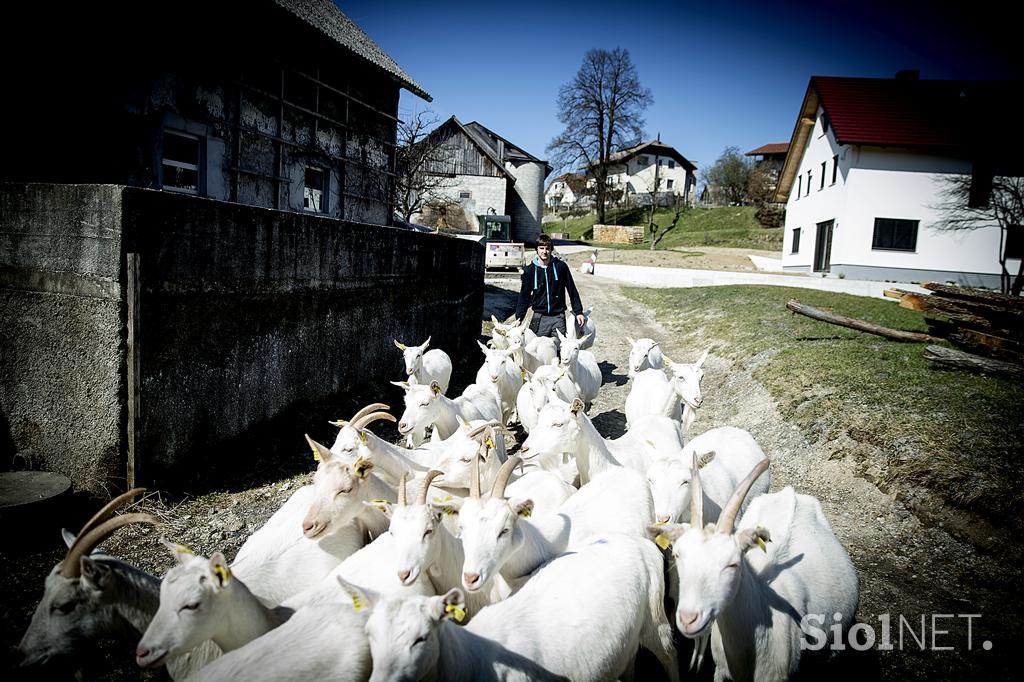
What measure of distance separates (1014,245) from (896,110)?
7.35m

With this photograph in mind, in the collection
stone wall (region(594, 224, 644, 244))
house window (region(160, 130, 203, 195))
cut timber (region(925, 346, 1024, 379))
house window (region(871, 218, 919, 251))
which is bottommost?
cut timber (region(925, 346, 1024, 379))

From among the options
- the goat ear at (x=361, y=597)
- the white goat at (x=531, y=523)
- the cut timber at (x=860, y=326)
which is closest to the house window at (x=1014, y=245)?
the cut timber at (x=860, y=326)

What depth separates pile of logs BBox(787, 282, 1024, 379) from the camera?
7.70m

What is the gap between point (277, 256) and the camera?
261 inches

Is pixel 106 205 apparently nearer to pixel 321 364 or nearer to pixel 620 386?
pixel 321 364

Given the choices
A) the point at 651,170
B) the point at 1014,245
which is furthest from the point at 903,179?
the point at 651,170

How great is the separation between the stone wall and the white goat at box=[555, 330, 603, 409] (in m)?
40.4

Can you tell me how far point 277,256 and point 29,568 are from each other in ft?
12.1

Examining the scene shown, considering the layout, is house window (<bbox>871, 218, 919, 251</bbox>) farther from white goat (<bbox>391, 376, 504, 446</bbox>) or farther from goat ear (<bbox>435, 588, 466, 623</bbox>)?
goat ear (<bbox>435, 588, 466, 623</bbox>)

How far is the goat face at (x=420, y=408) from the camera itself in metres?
6.05

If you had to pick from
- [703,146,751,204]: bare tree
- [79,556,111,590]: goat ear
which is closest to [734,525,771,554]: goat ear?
[79,556,111,590]: goat ear

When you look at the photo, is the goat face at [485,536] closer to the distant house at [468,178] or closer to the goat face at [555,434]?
the goat face at [555,434]

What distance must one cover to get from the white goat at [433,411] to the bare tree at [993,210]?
2508 centimetres

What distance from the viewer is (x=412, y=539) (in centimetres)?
310
